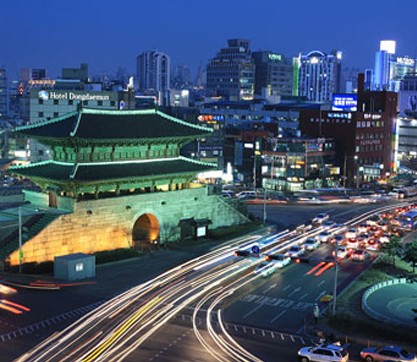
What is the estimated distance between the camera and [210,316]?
4697 cm

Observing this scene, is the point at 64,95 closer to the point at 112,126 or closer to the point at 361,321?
the point at 112,126

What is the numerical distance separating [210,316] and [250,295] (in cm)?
664

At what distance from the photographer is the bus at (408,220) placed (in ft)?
281

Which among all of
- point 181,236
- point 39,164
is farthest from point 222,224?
point 39,164

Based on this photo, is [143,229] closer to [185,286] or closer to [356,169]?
[185,286]

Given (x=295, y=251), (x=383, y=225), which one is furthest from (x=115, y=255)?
(x=383, y=225)

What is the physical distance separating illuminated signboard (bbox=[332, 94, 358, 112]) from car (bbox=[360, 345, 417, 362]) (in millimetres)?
115447

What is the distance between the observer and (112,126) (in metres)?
67.6

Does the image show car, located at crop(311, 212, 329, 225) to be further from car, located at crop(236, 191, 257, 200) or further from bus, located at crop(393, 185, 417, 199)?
bus, located at crop(393, 185, 417, 199)

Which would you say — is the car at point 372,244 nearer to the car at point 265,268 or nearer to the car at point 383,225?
the car at point 383,225

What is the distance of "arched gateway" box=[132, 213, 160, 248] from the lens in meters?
70.9

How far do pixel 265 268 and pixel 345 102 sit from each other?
→ 99098 millimetres

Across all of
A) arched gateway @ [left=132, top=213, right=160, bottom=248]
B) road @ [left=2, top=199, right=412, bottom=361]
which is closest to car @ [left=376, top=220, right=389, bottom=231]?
road @ [left=2, top=199, right=412, bottom=361]

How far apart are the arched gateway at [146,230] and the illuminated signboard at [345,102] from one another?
87.7m
